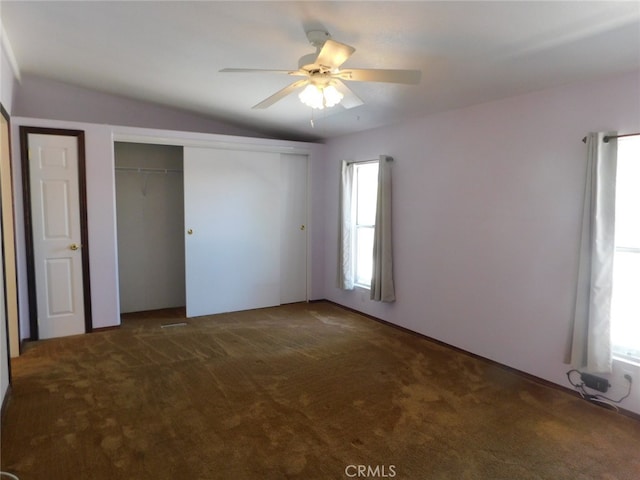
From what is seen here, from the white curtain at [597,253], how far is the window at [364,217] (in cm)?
253

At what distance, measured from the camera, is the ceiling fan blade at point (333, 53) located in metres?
2.04

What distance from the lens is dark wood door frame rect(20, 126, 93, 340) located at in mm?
3956

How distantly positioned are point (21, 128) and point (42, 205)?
77cm

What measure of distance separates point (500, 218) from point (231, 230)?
3.21 m

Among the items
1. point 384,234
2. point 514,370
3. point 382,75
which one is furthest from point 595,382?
point 382,75

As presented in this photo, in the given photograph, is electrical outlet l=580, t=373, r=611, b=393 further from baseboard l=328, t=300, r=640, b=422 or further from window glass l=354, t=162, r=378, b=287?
window glass l=354, t=162, r=378, b=287

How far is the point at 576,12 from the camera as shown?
2061mm

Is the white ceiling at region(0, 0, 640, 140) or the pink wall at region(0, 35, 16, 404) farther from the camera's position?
the pink wall at region(0, 35, 16, 404)

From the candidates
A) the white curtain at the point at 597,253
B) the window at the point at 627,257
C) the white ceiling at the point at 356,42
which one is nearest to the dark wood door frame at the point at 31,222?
the white ceiling at the point at 356,42

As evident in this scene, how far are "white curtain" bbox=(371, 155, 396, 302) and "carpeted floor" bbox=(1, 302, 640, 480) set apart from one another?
71 cm

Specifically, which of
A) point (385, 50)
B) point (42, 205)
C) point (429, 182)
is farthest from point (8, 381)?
point (429, 182)

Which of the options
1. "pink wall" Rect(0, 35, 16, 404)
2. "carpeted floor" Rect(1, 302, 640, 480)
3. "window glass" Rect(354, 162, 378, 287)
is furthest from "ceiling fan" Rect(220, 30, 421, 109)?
"window glass" Rect(354, 162, 378, 287)

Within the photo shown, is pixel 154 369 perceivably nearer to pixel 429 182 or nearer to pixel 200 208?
pixel 200 208

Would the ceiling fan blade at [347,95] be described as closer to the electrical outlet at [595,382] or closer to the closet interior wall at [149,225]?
the electrical outlet at [595,382]
